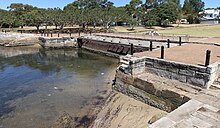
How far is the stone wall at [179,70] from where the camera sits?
8102mm

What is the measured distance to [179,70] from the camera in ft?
29.8

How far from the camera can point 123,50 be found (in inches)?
906

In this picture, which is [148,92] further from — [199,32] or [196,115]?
[199,32]

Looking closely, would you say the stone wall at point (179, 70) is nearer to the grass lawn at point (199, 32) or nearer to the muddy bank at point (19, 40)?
the grass lawn at point (199, 32)

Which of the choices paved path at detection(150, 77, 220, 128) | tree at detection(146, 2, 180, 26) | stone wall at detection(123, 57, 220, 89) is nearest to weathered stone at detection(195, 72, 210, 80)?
stone wall at detection(123, 57, 220, 89)

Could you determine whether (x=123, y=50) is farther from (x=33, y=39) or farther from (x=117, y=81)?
(x=33, y=39)

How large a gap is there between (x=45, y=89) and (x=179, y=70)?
29.0 feet

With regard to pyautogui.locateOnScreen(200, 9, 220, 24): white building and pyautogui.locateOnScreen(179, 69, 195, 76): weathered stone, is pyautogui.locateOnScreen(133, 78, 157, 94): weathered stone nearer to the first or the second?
pyautogui.locateOnScreen(179, 69, 195, 76): weathered stone

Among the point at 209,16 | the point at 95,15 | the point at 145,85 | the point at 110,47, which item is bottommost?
the point at 145,85

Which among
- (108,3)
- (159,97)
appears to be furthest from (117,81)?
(108,3)

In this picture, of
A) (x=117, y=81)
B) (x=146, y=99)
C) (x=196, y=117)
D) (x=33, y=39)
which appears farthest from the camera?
(x=33, y=39)

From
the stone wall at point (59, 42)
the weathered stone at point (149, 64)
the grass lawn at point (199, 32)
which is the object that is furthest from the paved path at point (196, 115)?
the stone wall at point (59, 42)

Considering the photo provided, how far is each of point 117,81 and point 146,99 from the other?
8.21 feet

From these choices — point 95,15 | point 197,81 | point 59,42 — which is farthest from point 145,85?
point 95,15
